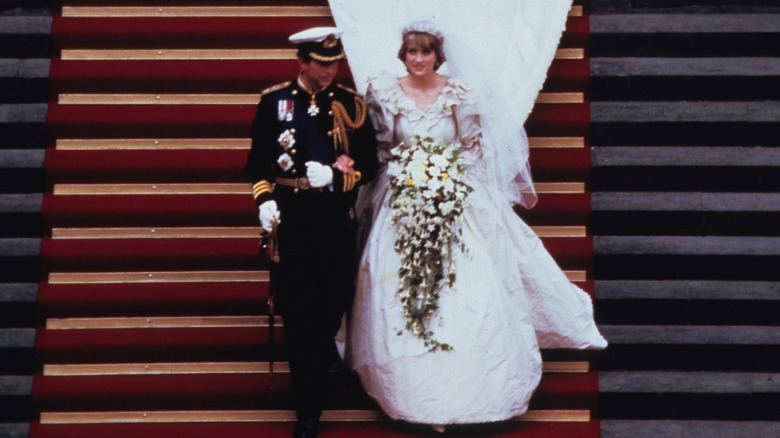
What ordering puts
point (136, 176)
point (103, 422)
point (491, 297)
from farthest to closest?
point (136, 176), point (103, 422), point (491, 297)

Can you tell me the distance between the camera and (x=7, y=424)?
6.79 meters

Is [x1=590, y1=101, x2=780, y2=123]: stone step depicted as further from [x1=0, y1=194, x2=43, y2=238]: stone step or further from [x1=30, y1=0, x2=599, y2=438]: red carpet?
[x1=0, y1=194, x2=43, y2=238]: stone step

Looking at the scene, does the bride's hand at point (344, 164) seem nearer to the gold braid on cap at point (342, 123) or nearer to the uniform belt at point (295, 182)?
the gold braid on cap at point (342, 123)

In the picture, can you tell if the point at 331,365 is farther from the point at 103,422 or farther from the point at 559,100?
the point at 559,100

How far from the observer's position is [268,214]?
6.09 m

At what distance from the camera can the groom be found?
6.23 meters

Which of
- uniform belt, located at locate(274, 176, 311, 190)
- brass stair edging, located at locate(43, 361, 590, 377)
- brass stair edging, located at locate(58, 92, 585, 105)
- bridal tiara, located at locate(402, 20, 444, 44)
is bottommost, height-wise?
brass stair edging, located at locate(43, 361, 590, 377)

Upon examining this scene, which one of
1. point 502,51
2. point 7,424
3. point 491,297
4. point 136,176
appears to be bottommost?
point 7,424

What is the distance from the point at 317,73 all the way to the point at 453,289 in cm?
120

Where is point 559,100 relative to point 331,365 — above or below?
above

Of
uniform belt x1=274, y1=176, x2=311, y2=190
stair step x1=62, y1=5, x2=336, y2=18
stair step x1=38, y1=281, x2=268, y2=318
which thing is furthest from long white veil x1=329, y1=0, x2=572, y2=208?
stair step x1=38, y1=281, x2=268, y2=318

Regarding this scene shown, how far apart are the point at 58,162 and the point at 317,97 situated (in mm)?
1774

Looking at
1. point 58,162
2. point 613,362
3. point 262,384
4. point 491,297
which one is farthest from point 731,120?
point 58,162

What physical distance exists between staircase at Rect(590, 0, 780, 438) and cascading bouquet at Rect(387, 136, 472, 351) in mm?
1180
